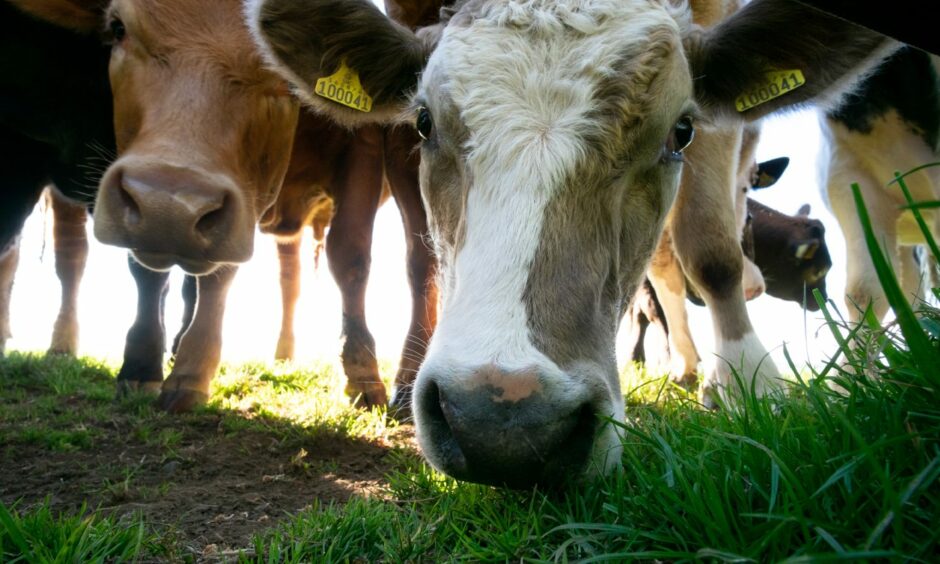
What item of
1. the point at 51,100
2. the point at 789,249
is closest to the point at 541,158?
the point at 51,100

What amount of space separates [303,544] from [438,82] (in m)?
1.54

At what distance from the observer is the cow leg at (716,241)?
3.78m

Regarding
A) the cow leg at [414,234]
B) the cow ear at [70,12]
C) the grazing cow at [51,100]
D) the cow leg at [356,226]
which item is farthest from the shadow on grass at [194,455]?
the cow ear at [70,12]

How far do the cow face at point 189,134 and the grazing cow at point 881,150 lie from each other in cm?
333

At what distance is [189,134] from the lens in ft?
11.3

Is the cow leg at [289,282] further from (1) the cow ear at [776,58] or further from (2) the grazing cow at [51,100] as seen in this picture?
(1) the cow ear at [776,58]

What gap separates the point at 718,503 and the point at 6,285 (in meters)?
8.24

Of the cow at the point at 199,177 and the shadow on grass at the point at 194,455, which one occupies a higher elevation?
the cow at the point at 199,177

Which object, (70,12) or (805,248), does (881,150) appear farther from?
(805,248)

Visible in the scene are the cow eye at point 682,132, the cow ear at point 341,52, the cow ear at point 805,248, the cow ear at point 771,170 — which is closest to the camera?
the cow eye at point 682,132

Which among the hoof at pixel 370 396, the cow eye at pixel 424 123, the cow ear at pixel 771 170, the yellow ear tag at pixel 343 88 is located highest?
the yellow ear tag at pixel 343 88

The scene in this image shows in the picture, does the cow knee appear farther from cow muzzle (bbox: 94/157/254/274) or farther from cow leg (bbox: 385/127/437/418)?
cow muzzle (bbox: 94/157/254/274)

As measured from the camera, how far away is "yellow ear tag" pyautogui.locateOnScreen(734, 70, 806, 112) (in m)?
2.85

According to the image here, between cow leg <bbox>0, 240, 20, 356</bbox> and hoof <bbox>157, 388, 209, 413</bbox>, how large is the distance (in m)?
4.16
